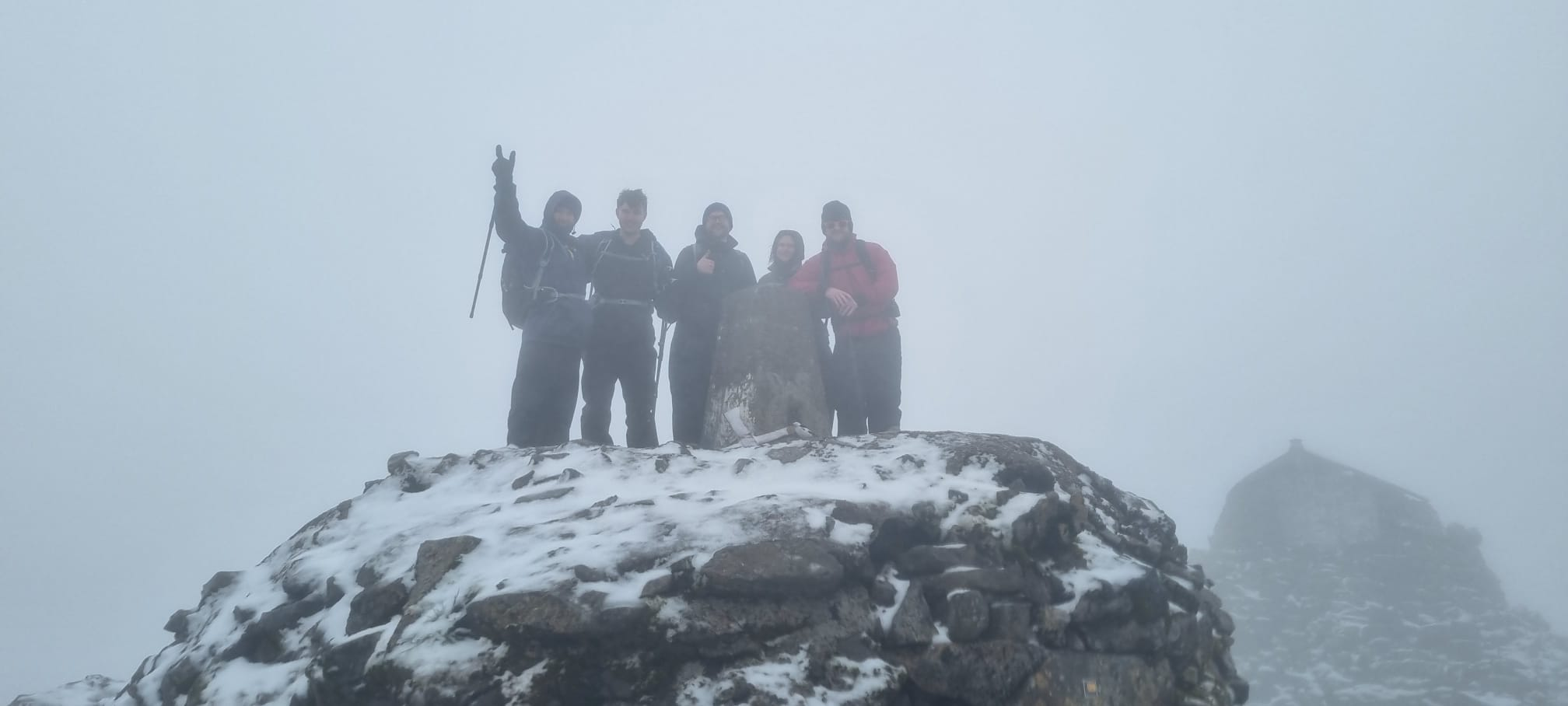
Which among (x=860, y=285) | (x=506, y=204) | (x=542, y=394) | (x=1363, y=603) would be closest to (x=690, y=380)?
(x=542, y=394)

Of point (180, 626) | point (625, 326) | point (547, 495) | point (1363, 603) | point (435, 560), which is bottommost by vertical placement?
point (1363, 603)

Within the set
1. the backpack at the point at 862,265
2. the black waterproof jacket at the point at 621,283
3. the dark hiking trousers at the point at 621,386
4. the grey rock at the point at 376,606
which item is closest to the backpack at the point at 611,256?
the black waterproof jacket at the point at 621,283

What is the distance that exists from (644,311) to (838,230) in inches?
81.0

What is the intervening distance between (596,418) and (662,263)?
164 centimetres

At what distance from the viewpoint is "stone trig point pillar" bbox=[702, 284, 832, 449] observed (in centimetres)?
820

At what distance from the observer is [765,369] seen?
835 centimetres

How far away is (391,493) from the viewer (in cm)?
670

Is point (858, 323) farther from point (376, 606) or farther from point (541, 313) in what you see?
point (376, 606)

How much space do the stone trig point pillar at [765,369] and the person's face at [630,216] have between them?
112 centimetres

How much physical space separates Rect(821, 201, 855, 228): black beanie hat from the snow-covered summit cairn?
10.6 feet

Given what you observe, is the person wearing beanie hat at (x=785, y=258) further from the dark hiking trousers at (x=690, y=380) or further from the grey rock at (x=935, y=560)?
the grey rock at (x=935, y=560)

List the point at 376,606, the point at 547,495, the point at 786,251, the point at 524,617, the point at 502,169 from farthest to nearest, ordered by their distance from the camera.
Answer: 1. the point at 786,251
2. the point at 502,169
3. the point at 547,495
4. the point at 376,606
5. the point at 524,617

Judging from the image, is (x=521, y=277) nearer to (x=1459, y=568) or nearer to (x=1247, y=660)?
(x=1247, y=660)

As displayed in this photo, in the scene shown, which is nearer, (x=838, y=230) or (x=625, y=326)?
(x=625, y=326)
